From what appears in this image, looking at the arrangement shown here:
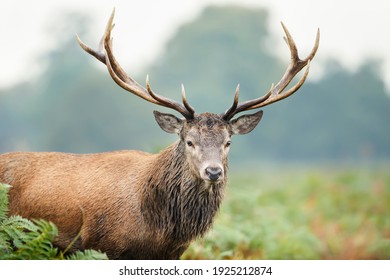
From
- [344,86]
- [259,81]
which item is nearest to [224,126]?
[344,86]

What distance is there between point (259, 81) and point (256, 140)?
14.1ft

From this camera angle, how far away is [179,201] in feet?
20.9

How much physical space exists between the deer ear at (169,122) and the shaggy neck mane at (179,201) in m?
0.16

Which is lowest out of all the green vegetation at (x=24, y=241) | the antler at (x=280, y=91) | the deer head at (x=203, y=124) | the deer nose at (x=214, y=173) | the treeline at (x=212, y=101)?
the green vegetation at (x=24, y=241)

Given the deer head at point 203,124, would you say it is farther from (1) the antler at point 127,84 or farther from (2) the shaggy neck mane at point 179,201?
→ (2) the shaggy neck mane at point 179,201

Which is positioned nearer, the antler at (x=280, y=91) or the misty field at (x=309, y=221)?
the antler at (x=280, y=91)

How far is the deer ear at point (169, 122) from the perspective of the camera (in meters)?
6.41

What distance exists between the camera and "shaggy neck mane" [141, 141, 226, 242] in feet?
20.7

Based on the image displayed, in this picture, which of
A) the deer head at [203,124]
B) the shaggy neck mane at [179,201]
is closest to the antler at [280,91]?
the deer head at [203,124]

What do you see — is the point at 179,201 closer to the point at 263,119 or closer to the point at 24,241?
the point at 24,241

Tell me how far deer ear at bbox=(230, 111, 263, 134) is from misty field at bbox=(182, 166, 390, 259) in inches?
49.5

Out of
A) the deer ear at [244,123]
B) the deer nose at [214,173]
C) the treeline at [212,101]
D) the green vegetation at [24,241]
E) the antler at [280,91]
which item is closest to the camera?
the green vegetation at [24,241]

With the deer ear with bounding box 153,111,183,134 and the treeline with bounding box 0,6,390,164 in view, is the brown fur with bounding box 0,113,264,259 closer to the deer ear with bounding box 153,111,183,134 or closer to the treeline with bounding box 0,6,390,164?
the deer ear with bounding box 153,111,183,134
